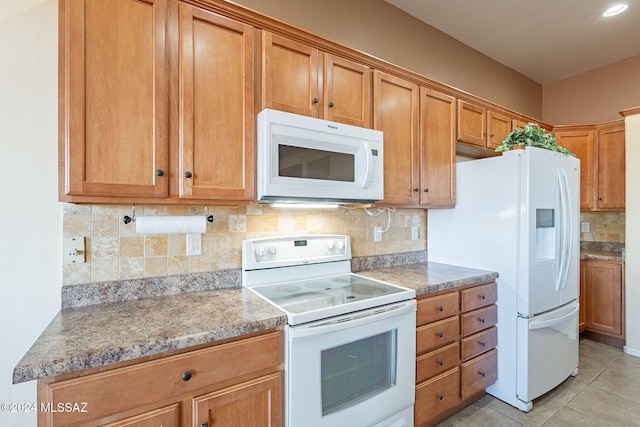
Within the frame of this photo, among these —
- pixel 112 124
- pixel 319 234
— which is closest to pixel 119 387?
pixel 112 124

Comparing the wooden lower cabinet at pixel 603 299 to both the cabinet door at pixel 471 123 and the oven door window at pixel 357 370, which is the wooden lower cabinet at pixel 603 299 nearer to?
the cabinet door at pixel 471 123

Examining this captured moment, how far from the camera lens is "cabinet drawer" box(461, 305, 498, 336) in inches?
81.4

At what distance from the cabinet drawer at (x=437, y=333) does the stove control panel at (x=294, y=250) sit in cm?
65

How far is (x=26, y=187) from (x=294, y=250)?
1.30 meters

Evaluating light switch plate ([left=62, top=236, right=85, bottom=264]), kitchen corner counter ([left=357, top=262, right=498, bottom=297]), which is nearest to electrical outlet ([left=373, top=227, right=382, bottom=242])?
kitchen corner counter ([left=357, top=262, right=498, bottom=297])

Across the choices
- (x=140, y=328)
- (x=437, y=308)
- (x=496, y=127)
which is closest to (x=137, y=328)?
(x=140, y=328)

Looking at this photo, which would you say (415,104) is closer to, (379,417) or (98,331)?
(379,417)

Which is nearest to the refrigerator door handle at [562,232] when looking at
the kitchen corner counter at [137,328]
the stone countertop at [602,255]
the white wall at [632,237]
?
the white wall at [632,237]

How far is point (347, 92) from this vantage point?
190 centimetres

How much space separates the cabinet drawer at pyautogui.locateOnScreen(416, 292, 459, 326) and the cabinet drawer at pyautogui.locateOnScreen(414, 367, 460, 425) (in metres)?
0.37

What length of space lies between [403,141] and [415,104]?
301 millimetres

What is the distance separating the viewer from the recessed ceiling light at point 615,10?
97.3 inches

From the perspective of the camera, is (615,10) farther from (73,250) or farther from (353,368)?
A: (73,250)

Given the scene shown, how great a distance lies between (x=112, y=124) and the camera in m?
1.28
